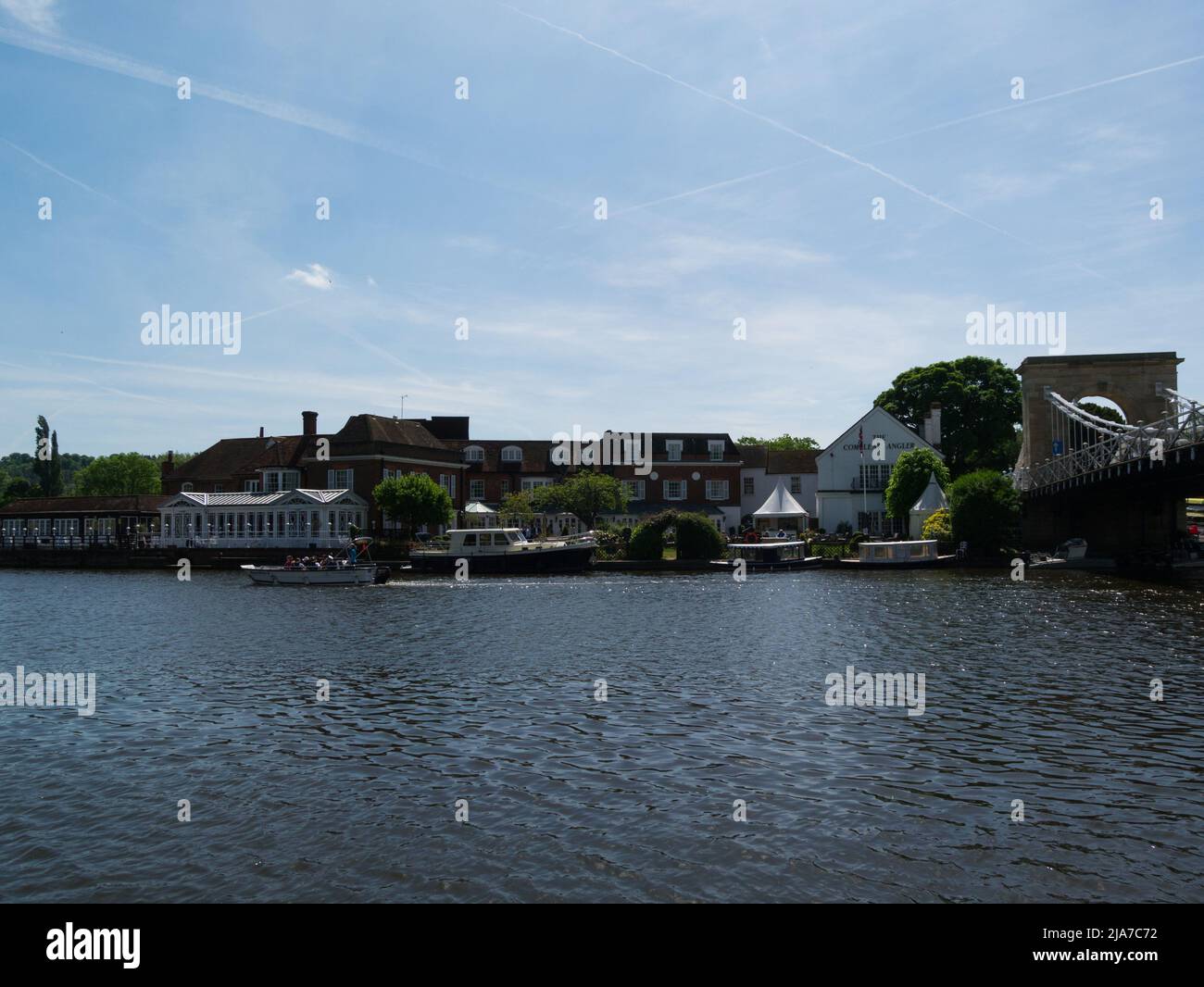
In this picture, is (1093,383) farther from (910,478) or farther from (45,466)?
(45,466)

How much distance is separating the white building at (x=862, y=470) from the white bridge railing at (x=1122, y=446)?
34.4 ft

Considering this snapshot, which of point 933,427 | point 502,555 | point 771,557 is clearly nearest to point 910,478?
point 933,427

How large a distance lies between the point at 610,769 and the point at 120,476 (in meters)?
130

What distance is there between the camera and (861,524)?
7881cm

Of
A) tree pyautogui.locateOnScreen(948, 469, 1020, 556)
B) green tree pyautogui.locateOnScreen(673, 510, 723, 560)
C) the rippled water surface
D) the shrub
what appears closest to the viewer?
the rippled water surface

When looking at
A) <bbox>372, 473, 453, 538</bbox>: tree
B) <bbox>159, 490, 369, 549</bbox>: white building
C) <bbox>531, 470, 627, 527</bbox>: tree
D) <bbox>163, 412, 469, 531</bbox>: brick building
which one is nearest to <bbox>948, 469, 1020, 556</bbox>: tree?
<bbox>531, 470, 627, 527</bbox>: tree

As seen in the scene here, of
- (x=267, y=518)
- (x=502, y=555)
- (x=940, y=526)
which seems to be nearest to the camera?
(x=502, y=555)

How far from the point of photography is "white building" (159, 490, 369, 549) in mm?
71500

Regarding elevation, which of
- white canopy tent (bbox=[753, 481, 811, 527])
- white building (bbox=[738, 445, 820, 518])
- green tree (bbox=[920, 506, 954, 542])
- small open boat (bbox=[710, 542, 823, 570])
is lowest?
small open boat (bbox=[710, 542, 823, 570])

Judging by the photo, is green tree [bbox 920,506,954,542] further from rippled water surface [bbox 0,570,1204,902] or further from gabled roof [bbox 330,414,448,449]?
gabled roof [bbox 330,414,448,449]

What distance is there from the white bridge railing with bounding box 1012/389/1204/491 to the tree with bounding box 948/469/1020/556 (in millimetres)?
3034

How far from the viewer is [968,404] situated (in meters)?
85.4

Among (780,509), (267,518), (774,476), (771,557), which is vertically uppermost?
(774,476)
